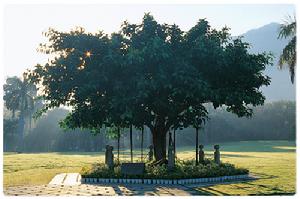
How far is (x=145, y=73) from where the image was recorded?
26391mm

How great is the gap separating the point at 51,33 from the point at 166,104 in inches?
331

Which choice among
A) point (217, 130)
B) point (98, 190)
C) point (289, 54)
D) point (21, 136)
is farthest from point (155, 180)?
point (217, 130)

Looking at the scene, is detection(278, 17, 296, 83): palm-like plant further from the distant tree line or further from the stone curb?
the distant tree line

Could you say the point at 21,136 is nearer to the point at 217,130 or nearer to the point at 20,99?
the point at 20,99

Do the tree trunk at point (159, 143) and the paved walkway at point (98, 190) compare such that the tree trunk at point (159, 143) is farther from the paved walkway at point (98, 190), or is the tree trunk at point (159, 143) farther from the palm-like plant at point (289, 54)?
the palm-like plant at point (289, 54)

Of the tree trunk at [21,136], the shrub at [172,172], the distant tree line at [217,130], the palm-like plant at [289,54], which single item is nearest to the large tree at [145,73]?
the shrub at [172,172]

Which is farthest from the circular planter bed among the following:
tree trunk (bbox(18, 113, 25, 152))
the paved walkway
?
tree trunk (bbox(18, 113, 25, 152))

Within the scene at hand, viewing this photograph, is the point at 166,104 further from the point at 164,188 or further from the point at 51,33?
the point at 51,33

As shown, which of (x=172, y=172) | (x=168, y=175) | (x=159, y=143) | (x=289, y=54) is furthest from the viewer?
(x=289, y=54)

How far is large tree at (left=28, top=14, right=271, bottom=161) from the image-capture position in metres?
24.8

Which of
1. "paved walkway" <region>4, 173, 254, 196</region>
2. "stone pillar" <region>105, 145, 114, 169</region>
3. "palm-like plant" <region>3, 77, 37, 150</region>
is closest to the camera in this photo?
"paved walkway" <region>4, 173, 254, 196</region>

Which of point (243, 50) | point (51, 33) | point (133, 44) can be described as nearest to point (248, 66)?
point (243, 50)

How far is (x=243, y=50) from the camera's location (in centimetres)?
2656

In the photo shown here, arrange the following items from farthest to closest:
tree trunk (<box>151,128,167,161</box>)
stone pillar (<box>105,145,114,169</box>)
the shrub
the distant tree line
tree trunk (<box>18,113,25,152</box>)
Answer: the distant tree line
tree trunk (<box>18,113,25,152</box>)
tree trunk (<box>151,128,167,161</box>)
stone pillar (<box>105,145,114,169</box>)
the shrub
